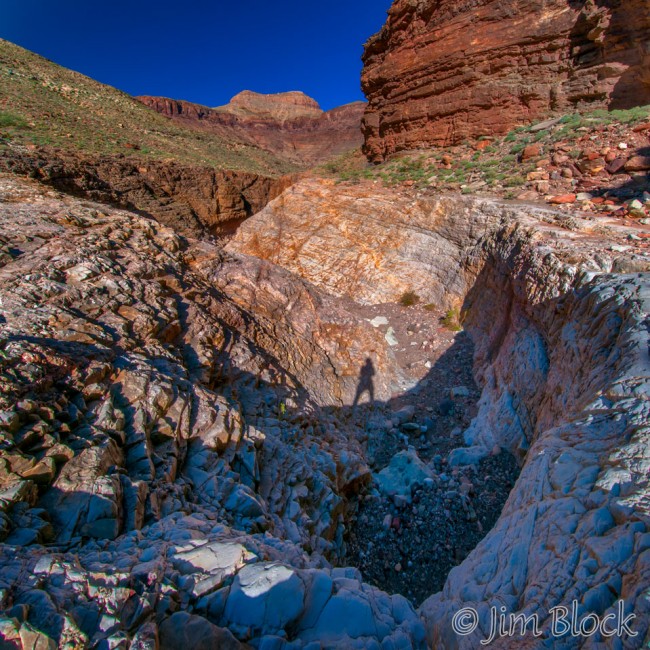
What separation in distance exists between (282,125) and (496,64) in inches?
2618

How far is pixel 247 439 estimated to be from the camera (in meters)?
4.18

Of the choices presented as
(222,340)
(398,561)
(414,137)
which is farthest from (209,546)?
(414,137)

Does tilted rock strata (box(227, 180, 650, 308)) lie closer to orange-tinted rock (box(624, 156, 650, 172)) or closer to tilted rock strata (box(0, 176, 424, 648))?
orange-tinted rock (box(624, 156, 650, 172))

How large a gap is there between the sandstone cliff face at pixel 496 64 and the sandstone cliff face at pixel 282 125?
153 feet

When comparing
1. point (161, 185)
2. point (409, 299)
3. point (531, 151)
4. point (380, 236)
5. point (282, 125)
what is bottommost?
point (409, 299)

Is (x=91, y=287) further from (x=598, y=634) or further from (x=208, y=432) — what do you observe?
(x=598, y=634)

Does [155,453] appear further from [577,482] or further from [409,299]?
[409,299]

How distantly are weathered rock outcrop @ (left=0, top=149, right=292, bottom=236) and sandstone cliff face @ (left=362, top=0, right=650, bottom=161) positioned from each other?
7.06 meters

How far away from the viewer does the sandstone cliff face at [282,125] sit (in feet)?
204

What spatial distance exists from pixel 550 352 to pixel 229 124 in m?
75.9

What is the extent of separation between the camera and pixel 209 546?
2.35m

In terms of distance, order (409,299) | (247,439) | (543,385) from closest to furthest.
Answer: (247,439) → (543,385) → (409,299)

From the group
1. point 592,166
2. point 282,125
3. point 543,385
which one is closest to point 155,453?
point 543,385

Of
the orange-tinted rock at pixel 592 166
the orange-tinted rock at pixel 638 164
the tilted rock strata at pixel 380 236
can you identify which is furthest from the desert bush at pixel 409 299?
the orange-tinted rock at pixel 638 164
